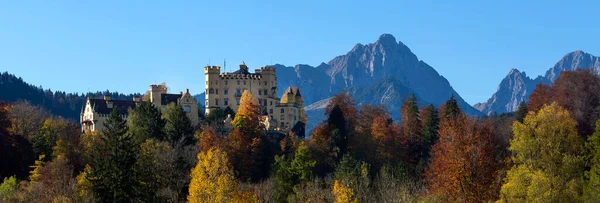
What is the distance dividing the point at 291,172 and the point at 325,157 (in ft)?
46.8

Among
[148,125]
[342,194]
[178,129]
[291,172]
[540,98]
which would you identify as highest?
[540,98]

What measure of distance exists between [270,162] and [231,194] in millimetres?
31257

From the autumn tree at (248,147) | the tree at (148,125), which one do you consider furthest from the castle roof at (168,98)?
the tree at (148,125)

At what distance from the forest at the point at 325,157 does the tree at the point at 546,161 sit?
108mm

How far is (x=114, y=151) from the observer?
244ft

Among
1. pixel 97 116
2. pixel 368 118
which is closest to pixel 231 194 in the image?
pixel 368 118

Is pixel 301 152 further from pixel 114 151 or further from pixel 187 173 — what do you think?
pixel 114 151

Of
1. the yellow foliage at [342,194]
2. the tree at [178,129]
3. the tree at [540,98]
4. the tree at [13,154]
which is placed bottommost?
the yellow foliage at [342,194]

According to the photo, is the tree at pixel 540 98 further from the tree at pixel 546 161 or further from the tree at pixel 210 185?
the tree at pixel 210 185

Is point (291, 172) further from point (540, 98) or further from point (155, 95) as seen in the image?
point (155, 95)

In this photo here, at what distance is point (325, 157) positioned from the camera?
10531 cm

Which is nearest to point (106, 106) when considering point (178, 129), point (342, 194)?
point (178, 129)

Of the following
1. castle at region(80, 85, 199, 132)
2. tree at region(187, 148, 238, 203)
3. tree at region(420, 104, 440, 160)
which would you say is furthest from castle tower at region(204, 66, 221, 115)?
tree at region(187, 148, 238, 203)

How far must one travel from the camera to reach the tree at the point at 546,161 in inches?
2537
